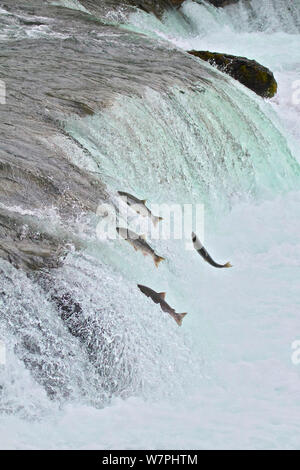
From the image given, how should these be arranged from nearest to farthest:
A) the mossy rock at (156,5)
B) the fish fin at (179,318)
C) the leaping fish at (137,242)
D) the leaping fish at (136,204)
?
1. the fish fin at (179,318)
2. the leaping fish at (137,242)
3. the leaping fish at (136,204)
4. the mossy rock at (156,5)

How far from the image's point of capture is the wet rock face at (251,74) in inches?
340

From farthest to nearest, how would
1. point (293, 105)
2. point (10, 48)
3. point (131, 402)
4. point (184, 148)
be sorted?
point (293, 105), point (10, 48), point (184, 148), point (131, 402)

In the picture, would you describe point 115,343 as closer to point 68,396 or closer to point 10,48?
point 68,396

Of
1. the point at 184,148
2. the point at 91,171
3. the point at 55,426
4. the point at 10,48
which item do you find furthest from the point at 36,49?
the point at 55,426

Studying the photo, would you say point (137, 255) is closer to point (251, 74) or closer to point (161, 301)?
point (161, 301)

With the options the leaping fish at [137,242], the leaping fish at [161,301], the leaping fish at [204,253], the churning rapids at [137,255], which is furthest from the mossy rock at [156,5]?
the leaping fish at [161,301]

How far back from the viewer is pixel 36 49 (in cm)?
738

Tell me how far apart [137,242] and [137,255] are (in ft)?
0.72

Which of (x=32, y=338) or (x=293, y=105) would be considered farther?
(x=293, y=105)

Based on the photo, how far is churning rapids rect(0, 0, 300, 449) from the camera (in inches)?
151

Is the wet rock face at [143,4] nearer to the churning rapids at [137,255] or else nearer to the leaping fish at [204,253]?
the churning rapids at [137,255]

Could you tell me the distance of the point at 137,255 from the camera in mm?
4719

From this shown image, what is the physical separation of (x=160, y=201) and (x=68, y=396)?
2309 mm

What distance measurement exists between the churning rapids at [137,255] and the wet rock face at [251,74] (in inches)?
27.3
